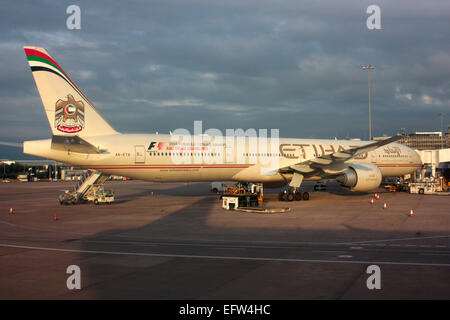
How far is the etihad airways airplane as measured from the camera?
896 inches

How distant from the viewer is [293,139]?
3039cm

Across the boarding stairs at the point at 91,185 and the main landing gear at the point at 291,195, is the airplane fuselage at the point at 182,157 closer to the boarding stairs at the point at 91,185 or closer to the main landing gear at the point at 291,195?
the main landing gear at the point at 291,195

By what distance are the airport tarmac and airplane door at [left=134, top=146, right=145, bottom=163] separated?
552 cm

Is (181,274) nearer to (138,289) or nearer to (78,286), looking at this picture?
(138,289)

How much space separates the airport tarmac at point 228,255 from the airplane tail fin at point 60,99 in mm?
6259

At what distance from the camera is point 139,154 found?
80.6 feet

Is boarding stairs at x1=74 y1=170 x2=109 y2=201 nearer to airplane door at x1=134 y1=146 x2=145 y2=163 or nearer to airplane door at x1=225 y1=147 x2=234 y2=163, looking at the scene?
airplane door at x1=134 y1=146 x2=145 y2=163

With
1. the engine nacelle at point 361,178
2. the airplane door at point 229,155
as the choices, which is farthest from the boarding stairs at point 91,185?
the engine nacelle at point 361,178

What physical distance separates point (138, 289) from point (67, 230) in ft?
30.7

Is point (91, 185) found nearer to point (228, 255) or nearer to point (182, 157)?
point (182, 157)

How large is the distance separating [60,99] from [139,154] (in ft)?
18.5

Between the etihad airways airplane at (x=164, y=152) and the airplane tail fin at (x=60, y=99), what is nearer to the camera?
the airplane tail fin at (x=60, y=99)

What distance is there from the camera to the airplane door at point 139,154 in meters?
24.5
